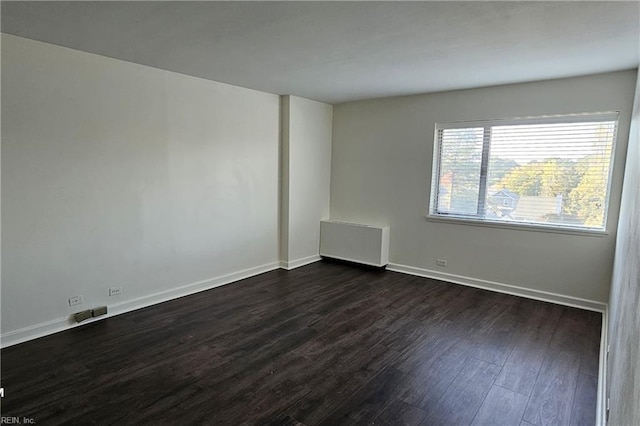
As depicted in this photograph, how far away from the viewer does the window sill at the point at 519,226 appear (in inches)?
150

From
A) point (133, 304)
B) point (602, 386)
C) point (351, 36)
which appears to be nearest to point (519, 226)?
point (602, 386)

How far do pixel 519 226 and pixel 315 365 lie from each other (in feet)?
9.78

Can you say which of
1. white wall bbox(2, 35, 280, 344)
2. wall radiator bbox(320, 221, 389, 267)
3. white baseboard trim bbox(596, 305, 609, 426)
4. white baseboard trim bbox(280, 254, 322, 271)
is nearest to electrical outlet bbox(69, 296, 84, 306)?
white wall bbox(2, 35, 280, 344)

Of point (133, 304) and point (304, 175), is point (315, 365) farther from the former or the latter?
point (304, 175)

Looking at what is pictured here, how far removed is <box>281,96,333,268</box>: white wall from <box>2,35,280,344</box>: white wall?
436mm

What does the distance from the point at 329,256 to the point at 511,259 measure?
2.56 m

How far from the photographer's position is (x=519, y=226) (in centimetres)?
424

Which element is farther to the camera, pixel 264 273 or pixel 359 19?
pixel 264 273

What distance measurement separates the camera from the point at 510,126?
4.25 metres

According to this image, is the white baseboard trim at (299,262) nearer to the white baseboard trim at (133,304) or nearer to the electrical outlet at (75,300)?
the white baseboard trim at (133,304)

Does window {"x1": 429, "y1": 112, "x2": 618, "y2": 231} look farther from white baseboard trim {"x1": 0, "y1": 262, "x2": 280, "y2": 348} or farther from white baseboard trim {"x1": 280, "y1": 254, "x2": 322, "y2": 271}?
white baseboard trim {"x1": 0, "y1": 262, "x2": 280, "y2": 348}

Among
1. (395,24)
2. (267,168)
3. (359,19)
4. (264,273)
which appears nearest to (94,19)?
(359,19)

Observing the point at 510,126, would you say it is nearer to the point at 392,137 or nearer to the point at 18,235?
the point at 392,137

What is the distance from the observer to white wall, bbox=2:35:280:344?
289 centimetres
